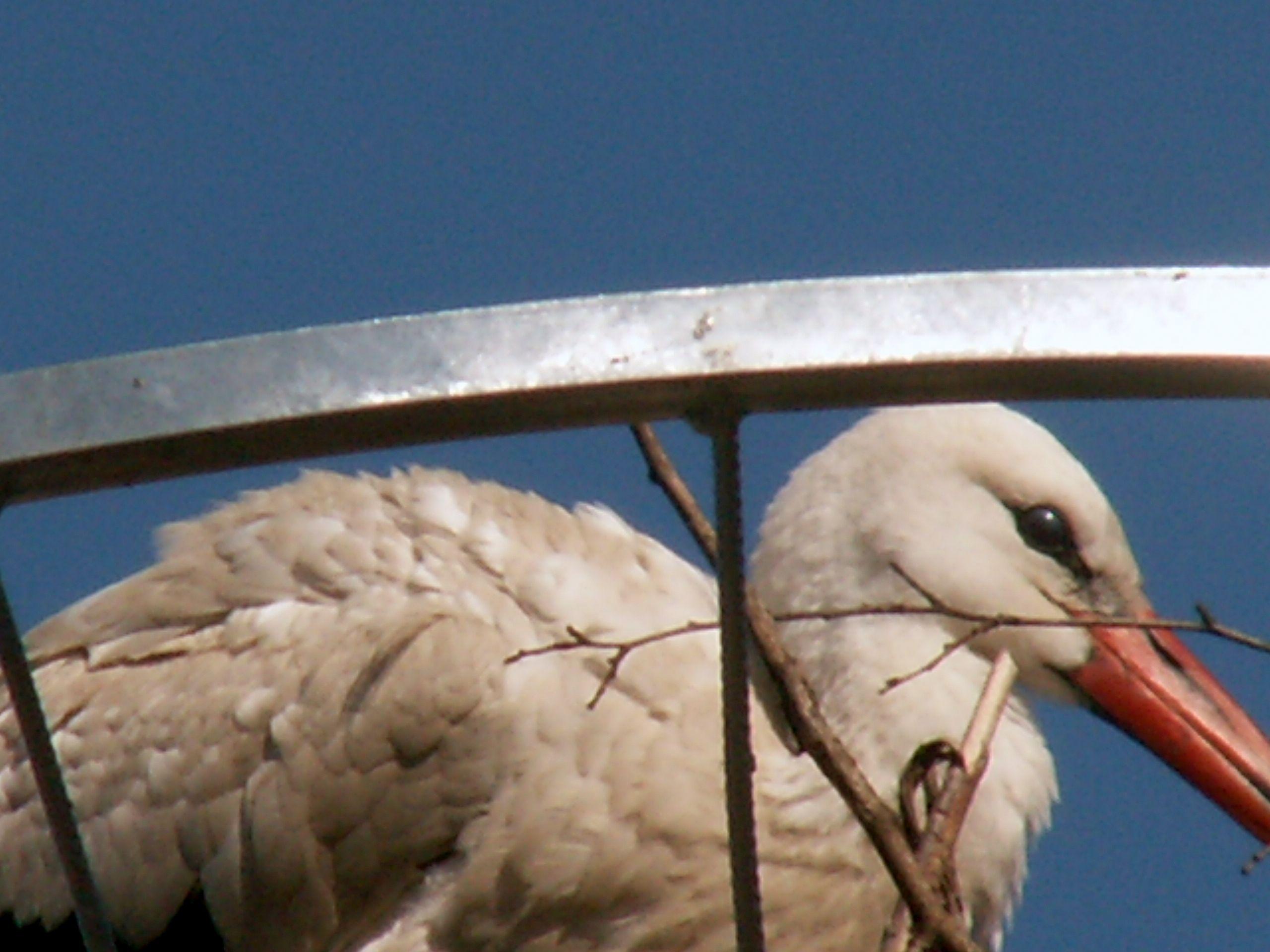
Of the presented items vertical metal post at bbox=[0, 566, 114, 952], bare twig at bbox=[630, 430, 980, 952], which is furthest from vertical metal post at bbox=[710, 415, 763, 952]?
vertical metal post at bbox=[0, 566, 114, 952]

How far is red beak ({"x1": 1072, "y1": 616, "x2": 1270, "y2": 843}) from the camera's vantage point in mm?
3971

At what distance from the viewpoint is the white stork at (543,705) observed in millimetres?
3883

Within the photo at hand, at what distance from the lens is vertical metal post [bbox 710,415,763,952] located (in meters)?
1.90

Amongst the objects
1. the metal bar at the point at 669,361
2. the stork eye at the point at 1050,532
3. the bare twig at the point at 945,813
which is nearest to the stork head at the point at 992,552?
the stork eye at the point at 1050,532

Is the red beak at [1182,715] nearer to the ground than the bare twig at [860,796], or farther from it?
farther from it

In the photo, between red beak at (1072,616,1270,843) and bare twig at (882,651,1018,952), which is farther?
red beak at (1072,616,1270,843)

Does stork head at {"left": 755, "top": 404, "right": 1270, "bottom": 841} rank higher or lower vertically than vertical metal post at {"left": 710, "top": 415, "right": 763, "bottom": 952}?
higher

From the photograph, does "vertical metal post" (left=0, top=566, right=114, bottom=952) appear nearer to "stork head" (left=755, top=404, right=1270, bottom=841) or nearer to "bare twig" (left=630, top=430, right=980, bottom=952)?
"bare twig" (left=630, top=430, right=980, bottom=952)

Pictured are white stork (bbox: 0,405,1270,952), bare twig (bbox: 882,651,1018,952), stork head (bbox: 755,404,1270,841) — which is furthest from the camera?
stork head (bbox: 755,404,1270,841)

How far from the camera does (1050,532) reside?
435cm

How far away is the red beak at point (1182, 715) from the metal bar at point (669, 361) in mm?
2139

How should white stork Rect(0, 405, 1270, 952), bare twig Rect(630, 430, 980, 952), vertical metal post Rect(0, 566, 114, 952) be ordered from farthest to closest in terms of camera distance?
white stork Rect(0, 405, 1270, 952) → bare twig Rect(630, 430, 980, 952) → vertical metal post Rect(0, 566, 114, 952)

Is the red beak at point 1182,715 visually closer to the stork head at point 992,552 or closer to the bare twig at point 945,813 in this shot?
the stork head at point 992,552

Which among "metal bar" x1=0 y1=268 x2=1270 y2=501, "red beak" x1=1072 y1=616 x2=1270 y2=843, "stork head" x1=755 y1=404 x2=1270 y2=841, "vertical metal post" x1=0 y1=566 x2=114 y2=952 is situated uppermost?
"stork head" x1=755 y1=404 x2=1270 y2=841
